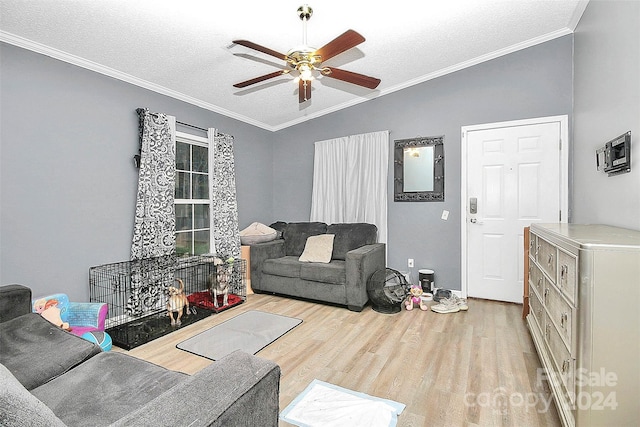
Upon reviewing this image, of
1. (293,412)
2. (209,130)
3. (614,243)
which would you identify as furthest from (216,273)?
(614,243)

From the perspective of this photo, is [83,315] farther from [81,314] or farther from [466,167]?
[466,167]

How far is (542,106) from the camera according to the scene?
11.3ft

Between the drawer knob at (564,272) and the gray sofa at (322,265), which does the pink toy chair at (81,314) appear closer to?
the gray sofa at (322,265)

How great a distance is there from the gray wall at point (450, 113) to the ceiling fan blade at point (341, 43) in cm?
235

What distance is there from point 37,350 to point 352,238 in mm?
3132

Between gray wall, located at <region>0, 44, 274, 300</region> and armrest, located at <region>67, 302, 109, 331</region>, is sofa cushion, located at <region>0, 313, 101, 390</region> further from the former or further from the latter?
gray wall, located at <region>0, 44, 274, 300</region>

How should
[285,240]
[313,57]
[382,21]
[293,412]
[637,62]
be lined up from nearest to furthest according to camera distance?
1. [293,412]
2. [637,62]
3. [313,57]
4. [382,21]
5. [285,240]

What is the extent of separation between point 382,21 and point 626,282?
2.59 meters

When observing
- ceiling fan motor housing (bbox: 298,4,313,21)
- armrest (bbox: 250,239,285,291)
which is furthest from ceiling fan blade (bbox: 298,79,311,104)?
armrest (bbox: 250,239,285,291)

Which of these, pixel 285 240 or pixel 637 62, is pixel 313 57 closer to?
pixel 637 62

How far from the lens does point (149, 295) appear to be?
10.6 feet

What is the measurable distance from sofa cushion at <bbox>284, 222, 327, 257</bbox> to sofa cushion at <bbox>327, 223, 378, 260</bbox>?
328 mm

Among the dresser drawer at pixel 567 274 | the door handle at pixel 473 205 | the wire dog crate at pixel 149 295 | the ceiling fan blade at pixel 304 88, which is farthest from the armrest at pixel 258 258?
the dresser drawer at pixel 567 274

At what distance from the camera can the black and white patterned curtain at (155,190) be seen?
3207 millimetres
